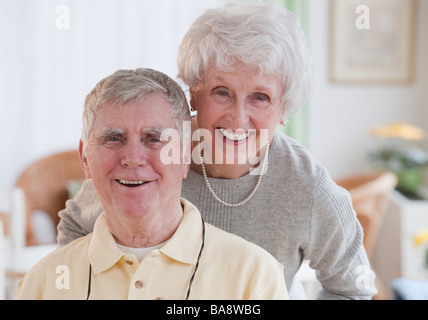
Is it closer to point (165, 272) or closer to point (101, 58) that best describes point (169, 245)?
point (165, 272)

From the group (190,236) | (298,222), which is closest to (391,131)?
(298,222)

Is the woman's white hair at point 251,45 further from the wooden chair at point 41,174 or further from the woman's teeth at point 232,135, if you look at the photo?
the wooden chair at point 41,174

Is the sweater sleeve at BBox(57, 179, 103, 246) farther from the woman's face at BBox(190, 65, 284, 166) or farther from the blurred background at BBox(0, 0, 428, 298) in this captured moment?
the woman's face at BBox(190, 65, 284, 166)

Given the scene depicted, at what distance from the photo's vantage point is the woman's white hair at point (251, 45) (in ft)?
2.47

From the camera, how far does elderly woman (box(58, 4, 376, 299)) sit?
2.49 feet

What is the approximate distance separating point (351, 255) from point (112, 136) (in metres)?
0.46

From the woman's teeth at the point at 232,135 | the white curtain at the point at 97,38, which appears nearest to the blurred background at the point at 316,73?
the white curtain at the point at 97,38

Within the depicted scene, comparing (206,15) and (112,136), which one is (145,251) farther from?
(206,15)

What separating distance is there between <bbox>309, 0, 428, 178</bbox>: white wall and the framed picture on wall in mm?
33

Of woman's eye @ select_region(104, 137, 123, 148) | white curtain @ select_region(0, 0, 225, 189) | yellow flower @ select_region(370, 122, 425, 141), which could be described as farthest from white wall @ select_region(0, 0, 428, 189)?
yellow flower @ select_region(370, 122, 425, 141)

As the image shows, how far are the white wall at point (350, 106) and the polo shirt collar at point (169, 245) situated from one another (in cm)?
33

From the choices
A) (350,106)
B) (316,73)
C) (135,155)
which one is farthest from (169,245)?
(350,106)

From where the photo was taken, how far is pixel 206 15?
0.79m

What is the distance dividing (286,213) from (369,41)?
52 cm
